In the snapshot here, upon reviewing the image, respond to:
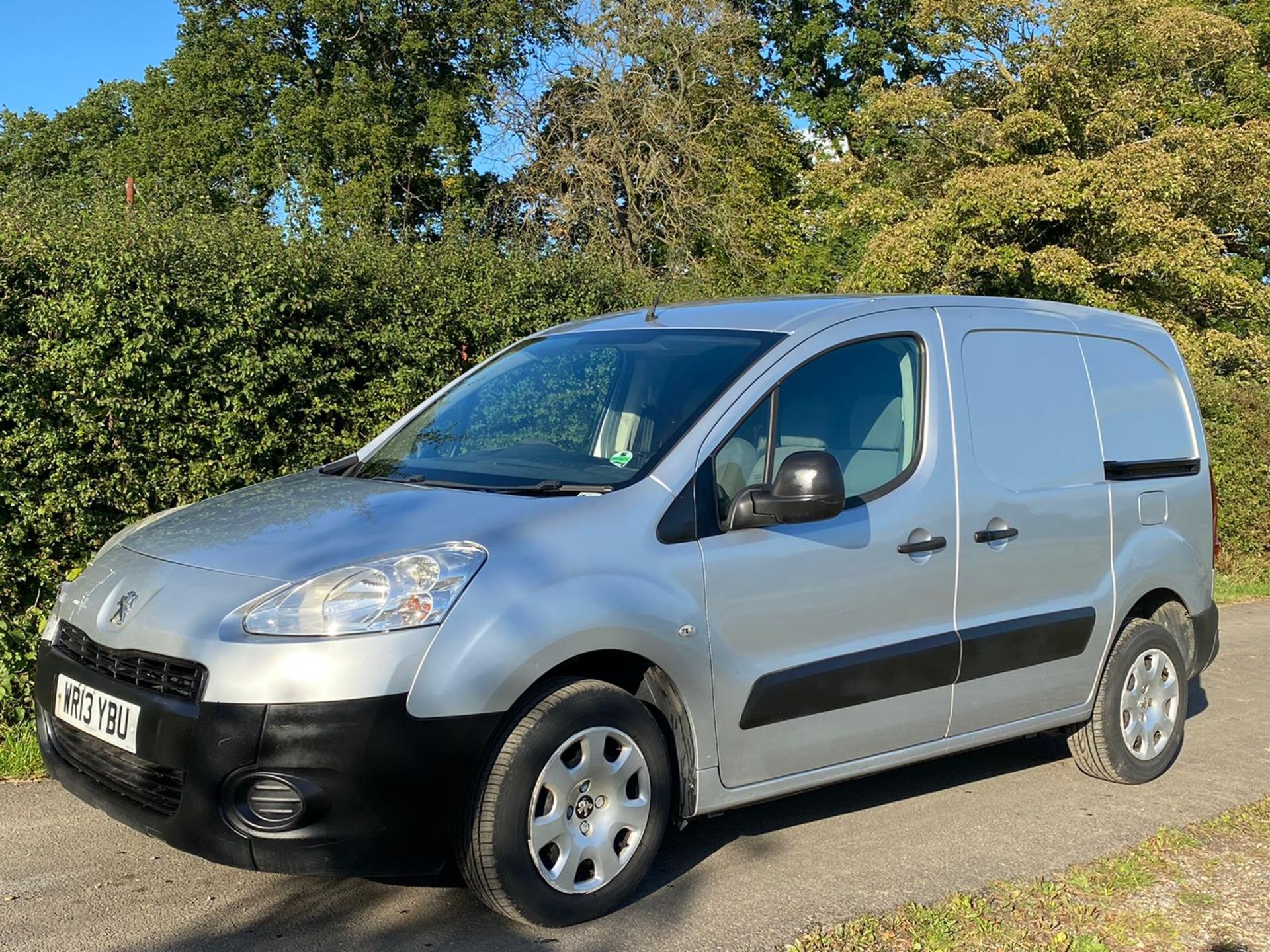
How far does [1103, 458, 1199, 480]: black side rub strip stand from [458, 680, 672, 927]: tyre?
2.49 m

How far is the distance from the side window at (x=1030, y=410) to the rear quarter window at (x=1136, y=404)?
12 centimetres

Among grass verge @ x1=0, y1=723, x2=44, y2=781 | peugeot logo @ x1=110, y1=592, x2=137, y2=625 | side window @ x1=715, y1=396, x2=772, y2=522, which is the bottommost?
grass verge @ x1=0, y1=723, x2=44, y2=781

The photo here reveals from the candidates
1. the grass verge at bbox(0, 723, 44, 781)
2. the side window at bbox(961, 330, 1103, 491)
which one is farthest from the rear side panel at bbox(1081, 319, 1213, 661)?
the grass verge at bbox(0, 723, 44, 781)

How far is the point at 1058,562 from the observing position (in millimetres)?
4852

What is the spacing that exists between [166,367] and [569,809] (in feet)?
10.7

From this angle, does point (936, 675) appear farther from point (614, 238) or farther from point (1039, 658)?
point (614, 238)

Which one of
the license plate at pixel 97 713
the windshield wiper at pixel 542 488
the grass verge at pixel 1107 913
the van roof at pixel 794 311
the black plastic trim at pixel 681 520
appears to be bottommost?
A: the grass verge at pixel 1107 913

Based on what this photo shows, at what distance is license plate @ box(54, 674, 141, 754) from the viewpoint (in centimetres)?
344

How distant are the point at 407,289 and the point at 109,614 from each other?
12.2 ft

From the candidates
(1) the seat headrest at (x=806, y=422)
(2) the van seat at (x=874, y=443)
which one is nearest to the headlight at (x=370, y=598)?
(1) the seat headrest at (x=806, y=422)

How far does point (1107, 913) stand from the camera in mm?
3875

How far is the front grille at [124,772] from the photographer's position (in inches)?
133

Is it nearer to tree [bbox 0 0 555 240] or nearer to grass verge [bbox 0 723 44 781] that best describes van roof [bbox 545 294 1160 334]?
grass verge [bbox 0 723 44 781]

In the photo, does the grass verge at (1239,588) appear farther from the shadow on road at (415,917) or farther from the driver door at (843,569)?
the shadow on road at (415,917)
